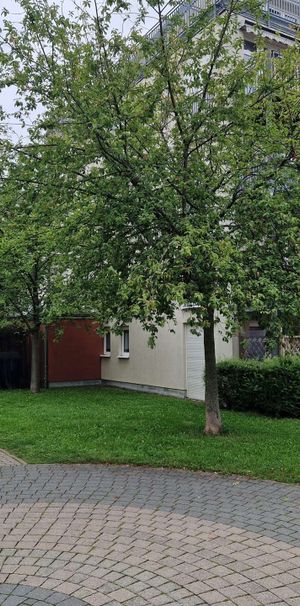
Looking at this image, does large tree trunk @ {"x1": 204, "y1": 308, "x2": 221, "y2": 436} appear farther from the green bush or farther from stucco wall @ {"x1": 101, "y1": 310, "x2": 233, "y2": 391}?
stucco wall @ {"x1": 101, "y1": 310, "x2": 233, "y2": 391}

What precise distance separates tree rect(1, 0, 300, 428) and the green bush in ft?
12.1

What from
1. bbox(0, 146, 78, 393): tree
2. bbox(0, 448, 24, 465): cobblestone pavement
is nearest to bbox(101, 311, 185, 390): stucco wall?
bbox(0, 146, 78, 393): tree

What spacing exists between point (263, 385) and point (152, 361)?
6196 millimetres

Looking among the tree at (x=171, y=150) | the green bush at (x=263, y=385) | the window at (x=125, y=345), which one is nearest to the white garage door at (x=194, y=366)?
the green bush at (x=263, y=385)

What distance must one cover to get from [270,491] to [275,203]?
358cm

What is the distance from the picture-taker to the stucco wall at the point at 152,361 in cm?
1555

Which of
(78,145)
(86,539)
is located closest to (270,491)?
(86,539)

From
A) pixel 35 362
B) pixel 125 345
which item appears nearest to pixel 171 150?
pixel 35 362

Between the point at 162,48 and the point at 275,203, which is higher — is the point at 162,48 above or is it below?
above

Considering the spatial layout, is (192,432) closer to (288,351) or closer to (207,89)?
(288,351)

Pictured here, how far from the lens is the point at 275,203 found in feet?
22.9

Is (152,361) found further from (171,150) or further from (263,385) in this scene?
(171,150)

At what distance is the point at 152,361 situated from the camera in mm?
17062

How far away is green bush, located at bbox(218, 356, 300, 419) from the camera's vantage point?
35.6 feet
